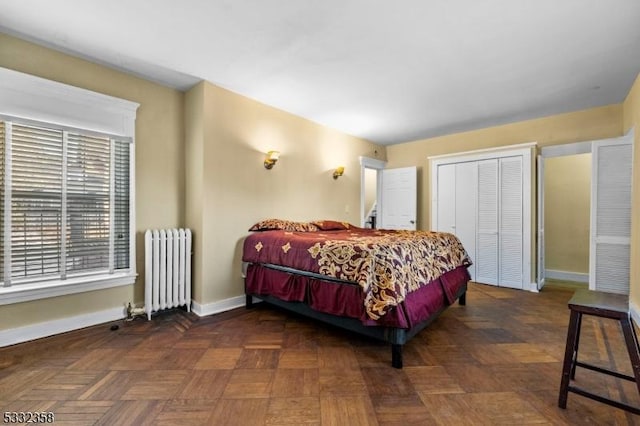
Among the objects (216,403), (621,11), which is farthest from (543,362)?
(621,11)

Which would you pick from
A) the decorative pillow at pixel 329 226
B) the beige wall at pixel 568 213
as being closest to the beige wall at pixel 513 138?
the beige wall at pixel 568 213

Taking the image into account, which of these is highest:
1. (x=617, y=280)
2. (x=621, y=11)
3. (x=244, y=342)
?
(x=621, y=11)

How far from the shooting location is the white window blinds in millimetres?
2219

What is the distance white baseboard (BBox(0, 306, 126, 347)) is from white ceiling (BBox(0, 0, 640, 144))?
233 centimetres

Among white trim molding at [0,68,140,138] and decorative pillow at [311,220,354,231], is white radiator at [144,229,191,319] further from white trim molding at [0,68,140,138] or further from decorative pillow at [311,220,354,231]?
decorative pillow at [311,220,354,231]

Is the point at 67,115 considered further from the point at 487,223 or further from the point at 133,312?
the point at 487,223

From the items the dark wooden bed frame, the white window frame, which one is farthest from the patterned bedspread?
the white window frame

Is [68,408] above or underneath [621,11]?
underneath

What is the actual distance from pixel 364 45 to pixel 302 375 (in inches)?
98.8

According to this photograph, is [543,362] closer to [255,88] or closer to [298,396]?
[298,396]

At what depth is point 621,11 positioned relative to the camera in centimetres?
Result: 188

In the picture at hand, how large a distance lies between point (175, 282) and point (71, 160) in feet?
4.73

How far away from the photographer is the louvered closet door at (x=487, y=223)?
4.15 metres

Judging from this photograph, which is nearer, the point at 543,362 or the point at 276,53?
the point at 543,362
